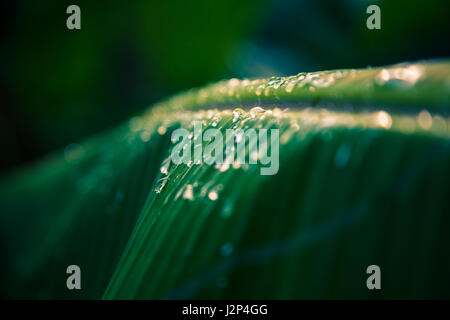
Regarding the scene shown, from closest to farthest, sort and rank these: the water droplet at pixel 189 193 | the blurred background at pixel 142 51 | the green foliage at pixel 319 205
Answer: the green foliage at pixel 319 205 < the water droplet at pixel 189 193 < the blurred background at pixel 142 51

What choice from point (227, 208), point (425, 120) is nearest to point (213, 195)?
point (227, 208)

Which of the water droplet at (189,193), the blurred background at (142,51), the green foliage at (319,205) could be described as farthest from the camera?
the blurred background at (142,51)

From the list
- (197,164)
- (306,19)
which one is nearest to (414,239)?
(197,164)

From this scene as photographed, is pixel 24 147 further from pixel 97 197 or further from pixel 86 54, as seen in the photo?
pixel 97 197

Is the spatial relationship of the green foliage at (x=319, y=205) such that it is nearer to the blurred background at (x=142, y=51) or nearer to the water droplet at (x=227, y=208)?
the water droplet at (x=227, y=208)
